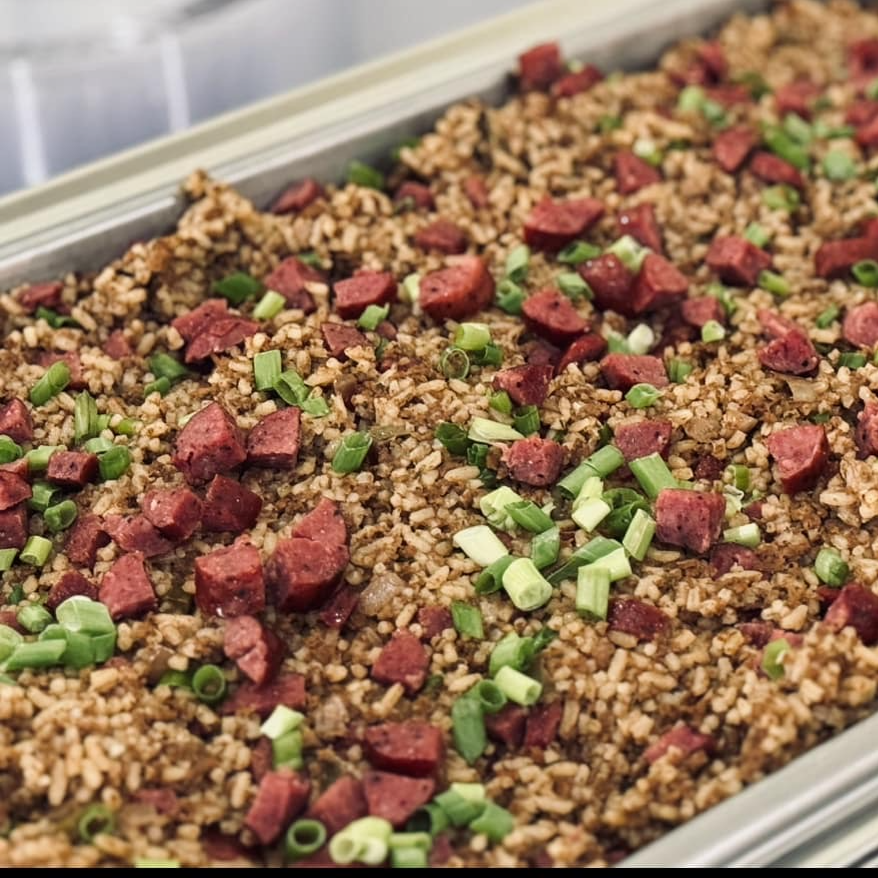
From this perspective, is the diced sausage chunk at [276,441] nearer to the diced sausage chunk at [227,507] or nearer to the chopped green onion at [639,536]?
the diced sausage chunk at [227,507]

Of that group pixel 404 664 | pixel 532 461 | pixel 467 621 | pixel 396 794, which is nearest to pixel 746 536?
pixel 532 461

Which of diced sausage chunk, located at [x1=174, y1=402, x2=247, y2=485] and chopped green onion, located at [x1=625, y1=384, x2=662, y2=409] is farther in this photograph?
chopped green onion, located at [x1=625, y1=384, x2=662, y2=409]

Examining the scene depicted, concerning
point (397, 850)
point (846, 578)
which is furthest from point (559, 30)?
point (397, 850)

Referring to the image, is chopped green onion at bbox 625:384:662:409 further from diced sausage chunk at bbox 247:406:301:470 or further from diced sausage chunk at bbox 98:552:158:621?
diced sausage chunk at bbox 98:552:158:621

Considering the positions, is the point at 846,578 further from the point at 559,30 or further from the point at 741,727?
the point at 559,30

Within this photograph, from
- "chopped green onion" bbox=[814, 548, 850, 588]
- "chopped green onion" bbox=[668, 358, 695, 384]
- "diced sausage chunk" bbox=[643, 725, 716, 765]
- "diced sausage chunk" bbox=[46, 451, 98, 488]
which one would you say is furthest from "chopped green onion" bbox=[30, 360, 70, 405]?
"chopped green onion" bbox=[814, 548, 850, 588]
